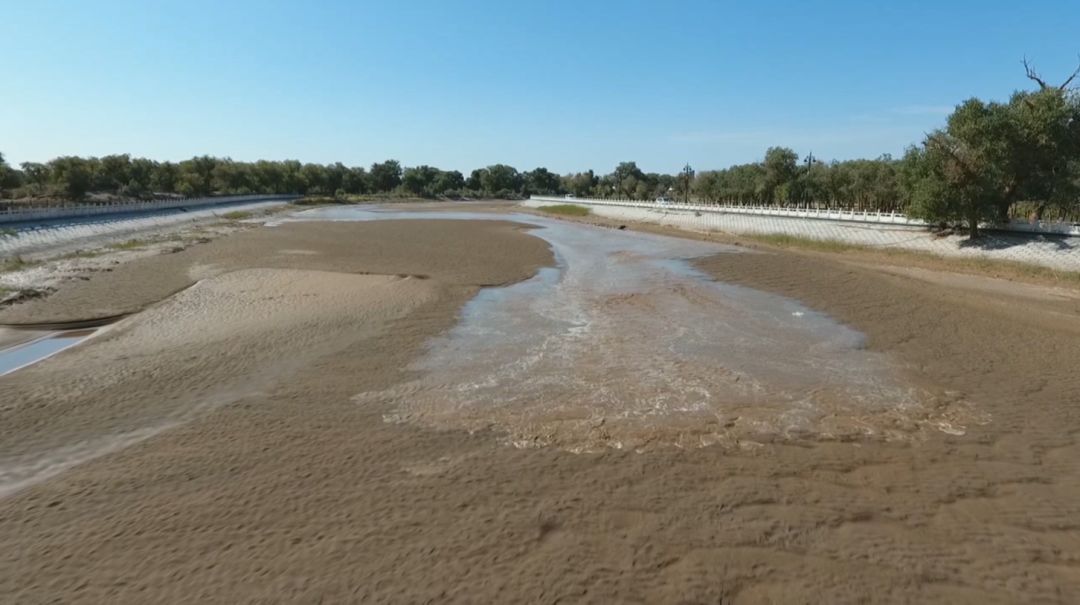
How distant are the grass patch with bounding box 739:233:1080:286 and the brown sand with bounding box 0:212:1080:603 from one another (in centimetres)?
1853

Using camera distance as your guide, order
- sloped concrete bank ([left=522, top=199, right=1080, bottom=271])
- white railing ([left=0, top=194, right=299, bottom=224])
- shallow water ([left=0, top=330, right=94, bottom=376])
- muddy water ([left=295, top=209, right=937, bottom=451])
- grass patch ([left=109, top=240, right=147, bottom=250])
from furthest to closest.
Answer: white railing ([left=0, top=194, right=299, bottom=224]) → grass patch ([left=109, top=240, right=147, bottom=250]) → sloped concrete bank ([left=522, top=199, right=1080, bottom=271]) → shallow water ([left=0, top=330, right=94, bottom=376]) → muddy water ([left=295, top=209, right=937, bottom=451])

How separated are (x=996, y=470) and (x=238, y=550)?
10.7 metres

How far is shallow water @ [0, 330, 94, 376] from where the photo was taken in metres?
14.2

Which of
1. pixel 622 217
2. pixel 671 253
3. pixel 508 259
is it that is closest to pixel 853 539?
pixel 508 259

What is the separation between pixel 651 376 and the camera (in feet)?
43.8

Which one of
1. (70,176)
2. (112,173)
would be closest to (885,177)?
(70,176)

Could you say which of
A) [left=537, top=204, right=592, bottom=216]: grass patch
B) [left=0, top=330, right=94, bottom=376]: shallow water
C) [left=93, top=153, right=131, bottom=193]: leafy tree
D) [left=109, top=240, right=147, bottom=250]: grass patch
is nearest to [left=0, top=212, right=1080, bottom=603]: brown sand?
[left=0, top=330, right=94, bottom=376]: shallow water

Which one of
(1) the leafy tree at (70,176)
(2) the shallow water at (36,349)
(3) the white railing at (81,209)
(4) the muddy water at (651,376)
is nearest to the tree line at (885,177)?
(1) the leafy tree at (70,176)

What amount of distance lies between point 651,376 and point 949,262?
3018 centimetres

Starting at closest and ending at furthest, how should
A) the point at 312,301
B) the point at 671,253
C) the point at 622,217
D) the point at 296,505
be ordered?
the point at 296,505
the point at 312,301
the point at 671,253
the point at 622,217

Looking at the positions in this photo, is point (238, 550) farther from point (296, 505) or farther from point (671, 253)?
point (671, 253)

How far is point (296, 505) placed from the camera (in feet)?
25.4

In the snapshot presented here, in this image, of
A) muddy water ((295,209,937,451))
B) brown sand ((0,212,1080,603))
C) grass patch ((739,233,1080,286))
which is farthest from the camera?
grass patch ((739,233,1080,286))

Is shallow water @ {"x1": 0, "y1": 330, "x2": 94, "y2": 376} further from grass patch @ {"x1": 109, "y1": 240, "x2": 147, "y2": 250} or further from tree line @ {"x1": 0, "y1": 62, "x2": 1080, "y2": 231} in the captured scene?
tree line @ {"x1": 0, "y1": 62, "x2": 1080, "y2": 231}
